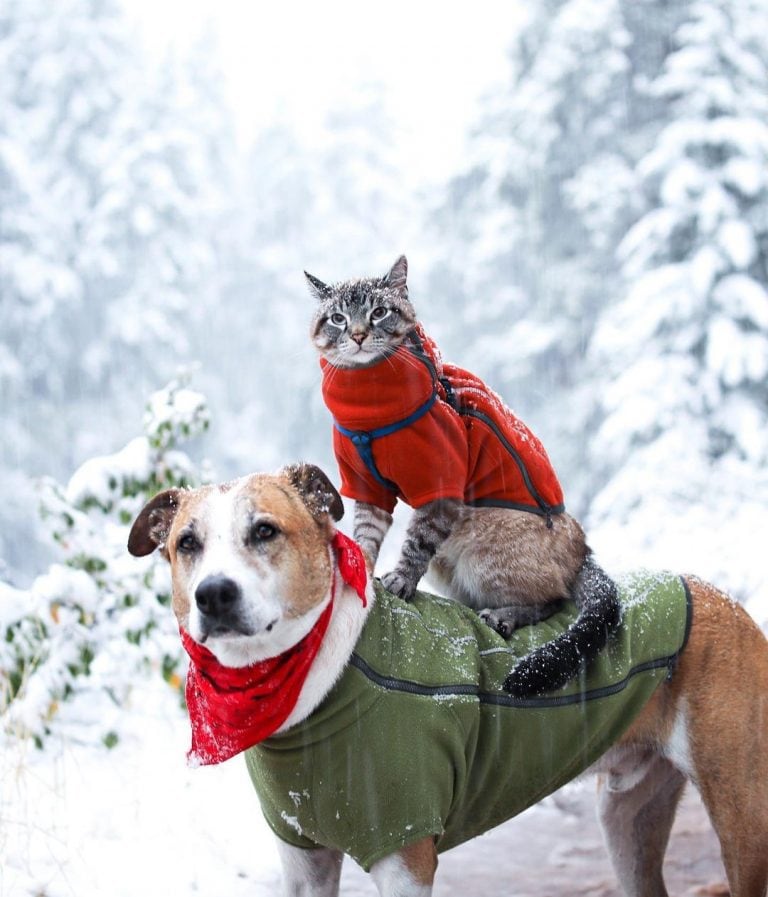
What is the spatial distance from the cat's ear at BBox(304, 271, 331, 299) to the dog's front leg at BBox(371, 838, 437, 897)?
2.22 meters

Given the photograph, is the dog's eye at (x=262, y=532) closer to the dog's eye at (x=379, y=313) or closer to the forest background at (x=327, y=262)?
the dog's eye at (x=379, y=313)

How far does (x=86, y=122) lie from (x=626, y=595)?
736 inches

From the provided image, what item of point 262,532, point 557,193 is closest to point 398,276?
point 262,532

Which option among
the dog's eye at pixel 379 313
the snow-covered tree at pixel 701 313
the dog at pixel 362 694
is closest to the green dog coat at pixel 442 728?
the dog at pixel 362 694

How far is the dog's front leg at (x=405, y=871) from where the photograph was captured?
2525mm

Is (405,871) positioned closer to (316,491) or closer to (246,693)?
(246,693)

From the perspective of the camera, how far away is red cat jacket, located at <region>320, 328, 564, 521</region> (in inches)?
119

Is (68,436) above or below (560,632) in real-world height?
above

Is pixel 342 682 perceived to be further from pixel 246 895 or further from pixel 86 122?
pixel 86 122

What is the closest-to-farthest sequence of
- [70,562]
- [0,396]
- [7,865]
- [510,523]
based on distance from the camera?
[510,523] < [7,865] < [70,562] < [0,396]

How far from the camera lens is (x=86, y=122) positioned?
18.9 metres

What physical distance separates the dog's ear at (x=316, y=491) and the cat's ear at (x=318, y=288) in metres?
1.32

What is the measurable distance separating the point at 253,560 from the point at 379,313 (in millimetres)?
1461

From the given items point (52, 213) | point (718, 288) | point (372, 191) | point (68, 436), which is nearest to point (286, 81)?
point (372, 191)
